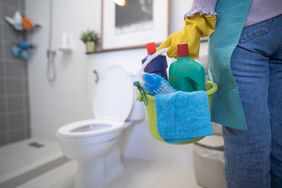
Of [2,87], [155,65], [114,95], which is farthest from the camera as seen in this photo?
[2,87]

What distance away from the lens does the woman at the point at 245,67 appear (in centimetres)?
47

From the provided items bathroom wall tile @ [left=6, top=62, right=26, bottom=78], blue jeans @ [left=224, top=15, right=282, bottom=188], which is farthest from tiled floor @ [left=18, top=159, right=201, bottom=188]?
bathroom wall tile @ [left=6, top=62, right=26, bottom=78]

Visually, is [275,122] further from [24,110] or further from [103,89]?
Result: [24,110]

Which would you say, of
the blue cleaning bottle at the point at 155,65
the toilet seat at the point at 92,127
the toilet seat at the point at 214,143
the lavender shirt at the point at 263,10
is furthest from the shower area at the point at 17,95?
the lavender shirt at the point at 263,10

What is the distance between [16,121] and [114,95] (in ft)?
3.85

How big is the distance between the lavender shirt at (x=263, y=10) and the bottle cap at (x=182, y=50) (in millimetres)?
160

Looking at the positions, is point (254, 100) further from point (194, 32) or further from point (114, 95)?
point (114, 95)

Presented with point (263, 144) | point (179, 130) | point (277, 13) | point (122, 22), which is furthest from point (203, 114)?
point (122, 22)

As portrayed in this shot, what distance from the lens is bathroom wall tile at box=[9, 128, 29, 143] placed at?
5.80 ft

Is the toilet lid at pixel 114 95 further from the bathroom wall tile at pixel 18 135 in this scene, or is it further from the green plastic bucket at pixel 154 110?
the bathroom wall tile at pixel 18 135

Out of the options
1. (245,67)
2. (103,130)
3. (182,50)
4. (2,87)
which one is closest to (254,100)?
(245,67)

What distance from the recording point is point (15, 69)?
71.1 inches

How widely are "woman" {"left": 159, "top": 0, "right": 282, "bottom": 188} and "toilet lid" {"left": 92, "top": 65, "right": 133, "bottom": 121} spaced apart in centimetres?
77

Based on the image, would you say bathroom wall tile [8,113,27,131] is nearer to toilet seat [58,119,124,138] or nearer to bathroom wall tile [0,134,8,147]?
bathroom wall tile [0,134,8,147]
